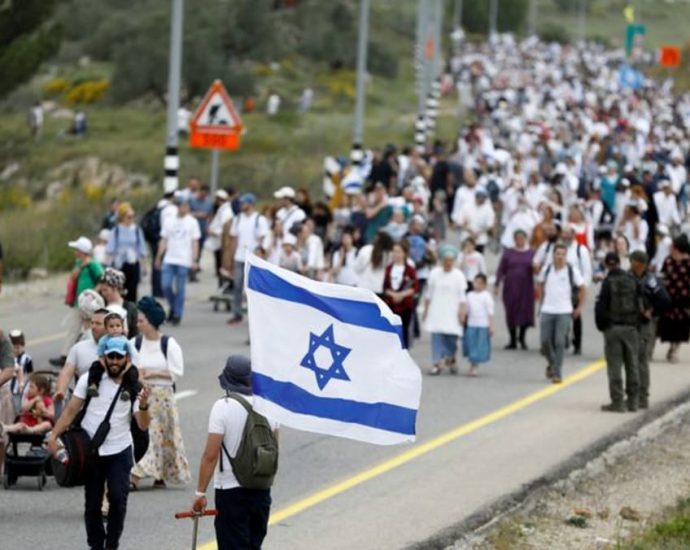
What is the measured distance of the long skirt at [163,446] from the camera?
16.2 meters

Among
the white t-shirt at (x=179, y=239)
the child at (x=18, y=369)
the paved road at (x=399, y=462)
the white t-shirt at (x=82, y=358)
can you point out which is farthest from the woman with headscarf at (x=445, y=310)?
the white t-shirt at (x=82, y=358)

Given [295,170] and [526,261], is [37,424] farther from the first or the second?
[295,170]

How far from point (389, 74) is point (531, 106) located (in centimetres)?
4533

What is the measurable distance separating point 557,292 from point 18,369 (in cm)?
766

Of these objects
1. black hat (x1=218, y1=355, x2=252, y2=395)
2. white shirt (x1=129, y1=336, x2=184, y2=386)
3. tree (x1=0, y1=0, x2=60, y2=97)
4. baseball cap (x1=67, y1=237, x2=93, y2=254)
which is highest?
tree (x1=0, y1=0, x2=60, y2=97)

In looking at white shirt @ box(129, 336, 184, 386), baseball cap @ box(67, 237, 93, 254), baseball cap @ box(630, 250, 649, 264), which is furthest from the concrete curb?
baseball cap @ box(67, 237, 93, 254)

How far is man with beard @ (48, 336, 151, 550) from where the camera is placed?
1306 centimetres

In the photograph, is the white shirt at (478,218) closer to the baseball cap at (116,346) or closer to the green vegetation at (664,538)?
the green vegetation at (664,538)

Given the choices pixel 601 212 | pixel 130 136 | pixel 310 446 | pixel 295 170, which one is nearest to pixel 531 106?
pixel 130 136

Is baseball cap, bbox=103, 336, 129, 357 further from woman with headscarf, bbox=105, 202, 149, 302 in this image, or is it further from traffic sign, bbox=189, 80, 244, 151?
traffic sign, bbox=189, 80, 244, 151

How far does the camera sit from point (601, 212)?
1351 inches

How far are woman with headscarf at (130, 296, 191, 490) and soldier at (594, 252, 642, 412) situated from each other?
18.6ft

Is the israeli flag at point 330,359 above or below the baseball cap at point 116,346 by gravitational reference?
above

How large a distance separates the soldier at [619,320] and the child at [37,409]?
6256 millimetres
